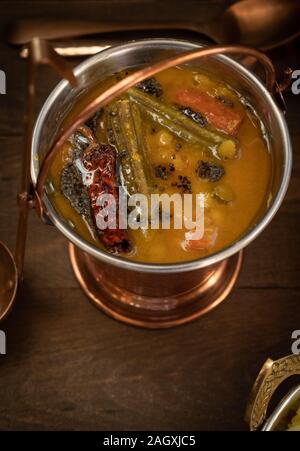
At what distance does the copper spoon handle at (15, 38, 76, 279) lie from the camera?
125 cm

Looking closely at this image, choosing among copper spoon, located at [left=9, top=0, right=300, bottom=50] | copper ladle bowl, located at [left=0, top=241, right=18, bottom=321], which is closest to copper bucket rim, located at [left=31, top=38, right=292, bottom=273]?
copper ladle bowl, located at [left=0, top=241, right=18, bottom=321]

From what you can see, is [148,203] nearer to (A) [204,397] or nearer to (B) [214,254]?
(B) [214,254]

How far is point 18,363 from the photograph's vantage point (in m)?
1.93

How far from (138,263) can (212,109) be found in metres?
0.57

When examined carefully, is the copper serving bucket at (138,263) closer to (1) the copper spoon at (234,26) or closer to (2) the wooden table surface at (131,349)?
(2) the wooden table surface at (131,349)

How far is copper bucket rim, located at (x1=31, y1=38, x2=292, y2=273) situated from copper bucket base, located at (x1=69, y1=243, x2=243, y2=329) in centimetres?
41

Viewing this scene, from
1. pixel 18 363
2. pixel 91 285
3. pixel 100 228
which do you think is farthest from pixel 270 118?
pixel 18 363

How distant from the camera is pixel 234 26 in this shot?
2.26 metres

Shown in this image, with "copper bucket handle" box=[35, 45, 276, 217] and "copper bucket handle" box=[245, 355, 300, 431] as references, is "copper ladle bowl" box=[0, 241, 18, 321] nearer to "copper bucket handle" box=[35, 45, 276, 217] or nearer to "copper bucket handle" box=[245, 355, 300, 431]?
"copper bucket handle" box=[35, 45, 276, 217]

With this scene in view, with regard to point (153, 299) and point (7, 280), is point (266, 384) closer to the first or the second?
point (153, 299)

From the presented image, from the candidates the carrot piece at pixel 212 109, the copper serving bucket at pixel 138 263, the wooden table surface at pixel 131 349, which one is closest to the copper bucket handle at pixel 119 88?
the copper serving bucket at pixel 138 263

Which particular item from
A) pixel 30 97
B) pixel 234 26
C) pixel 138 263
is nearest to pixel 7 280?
pixel 138 263
